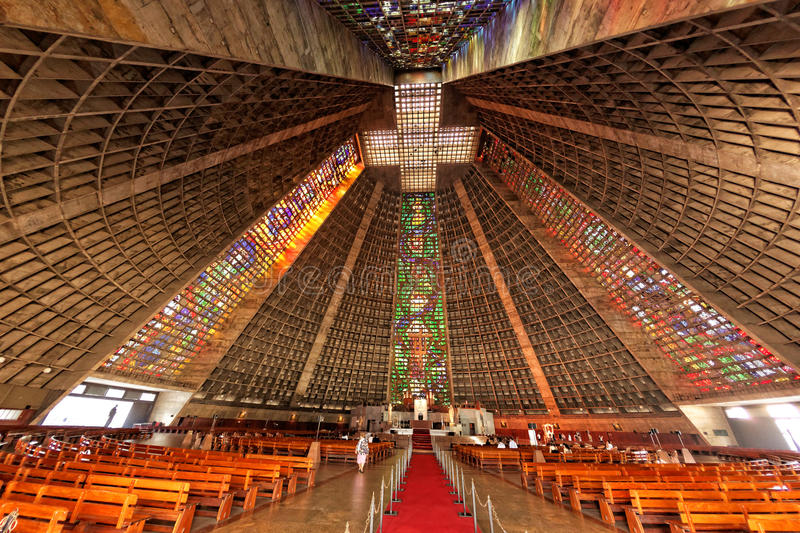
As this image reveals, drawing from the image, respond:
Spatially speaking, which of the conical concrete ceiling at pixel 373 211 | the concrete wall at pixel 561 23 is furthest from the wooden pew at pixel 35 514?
the concrete wall at pixel 561 23

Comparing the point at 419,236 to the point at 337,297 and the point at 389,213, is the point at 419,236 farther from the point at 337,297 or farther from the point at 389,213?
the point at 337,297

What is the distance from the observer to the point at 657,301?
2231cm

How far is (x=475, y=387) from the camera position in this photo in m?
35.6

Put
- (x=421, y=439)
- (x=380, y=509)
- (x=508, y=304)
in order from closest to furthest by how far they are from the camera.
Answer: (x=380, y=509)
(x=421, y=439)
(x=508, y=304)

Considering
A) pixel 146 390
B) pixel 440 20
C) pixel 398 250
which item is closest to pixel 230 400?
pixel 146 390

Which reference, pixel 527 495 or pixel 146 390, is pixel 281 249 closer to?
pixel 146 390

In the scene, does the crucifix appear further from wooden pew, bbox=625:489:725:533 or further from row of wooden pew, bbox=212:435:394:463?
wooden pew, bbox=625:489:725:533

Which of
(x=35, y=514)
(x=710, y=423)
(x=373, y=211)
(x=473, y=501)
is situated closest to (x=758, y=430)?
(x=710, y=423)

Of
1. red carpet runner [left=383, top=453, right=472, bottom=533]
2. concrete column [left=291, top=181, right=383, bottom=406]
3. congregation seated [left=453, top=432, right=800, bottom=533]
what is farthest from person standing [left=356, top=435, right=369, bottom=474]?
concrete column [left=291, top=181, right=383, bottom=406]

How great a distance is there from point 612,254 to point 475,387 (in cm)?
2089

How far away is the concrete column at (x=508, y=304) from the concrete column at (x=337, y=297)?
445 inches

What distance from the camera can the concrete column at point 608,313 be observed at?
23.7 meters

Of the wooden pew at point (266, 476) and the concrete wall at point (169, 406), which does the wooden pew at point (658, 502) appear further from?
the concrete wall at point (169, 406)

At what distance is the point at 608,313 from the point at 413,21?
87.9 ft
